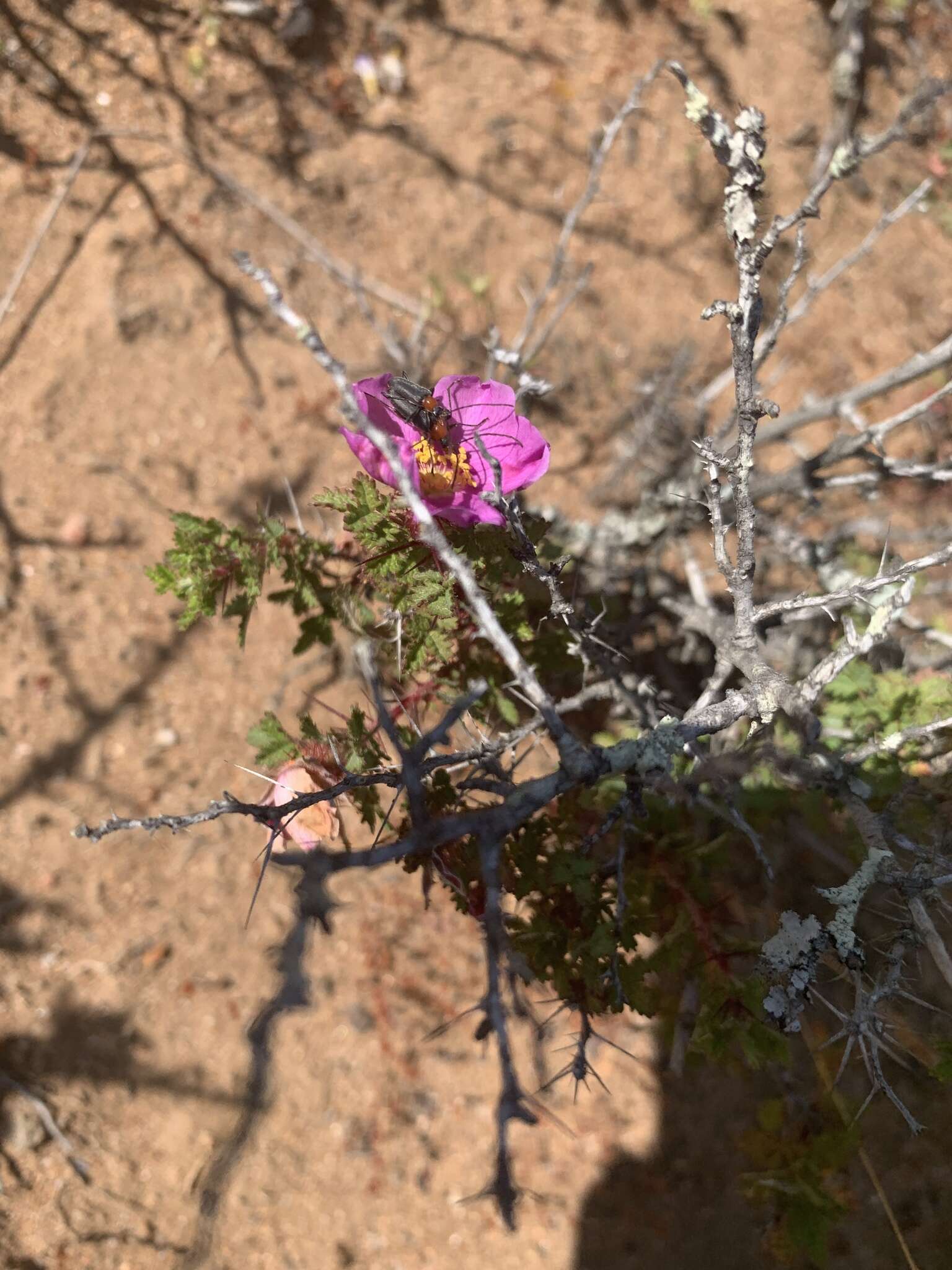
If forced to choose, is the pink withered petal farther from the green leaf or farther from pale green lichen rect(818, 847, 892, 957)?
pale green lichen rect(818, 847, 892, 957)

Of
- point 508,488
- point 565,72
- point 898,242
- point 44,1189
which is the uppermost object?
point 565,72

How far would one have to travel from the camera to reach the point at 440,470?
1.71 m

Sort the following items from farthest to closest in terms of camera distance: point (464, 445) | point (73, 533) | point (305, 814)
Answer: point (73, 533) < point (464, 445) < point (305, 814)

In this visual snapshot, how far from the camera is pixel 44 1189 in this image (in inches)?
94.3

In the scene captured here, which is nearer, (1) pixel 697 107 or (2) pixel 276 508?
(1) pixel 697 107

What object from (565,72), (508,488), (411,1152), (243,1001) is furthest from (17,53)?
(411,1152)

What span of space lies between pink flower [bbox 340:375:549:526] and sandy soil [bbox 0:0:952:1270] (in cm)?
130

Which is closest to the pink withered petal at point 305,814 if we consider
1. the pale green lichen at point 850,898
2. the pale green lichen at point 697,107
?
the pale green lichen at point 850,898

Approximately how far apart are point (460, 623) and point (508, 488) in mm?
296

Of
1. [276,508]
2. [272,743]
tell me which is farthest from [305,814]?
[276,508]

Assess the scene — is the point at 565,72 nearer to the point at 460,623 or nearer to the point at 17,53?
the point at 17,53

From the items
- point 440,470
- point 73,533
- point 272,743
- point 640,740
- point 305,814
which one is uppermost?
point 73,533

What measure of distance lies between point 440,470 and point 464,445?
76mm

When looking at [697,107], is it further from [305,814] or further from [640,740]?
[305,814]
